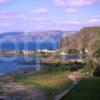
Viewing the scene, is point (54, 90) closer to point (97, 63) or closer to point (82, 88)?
point (82, 88)

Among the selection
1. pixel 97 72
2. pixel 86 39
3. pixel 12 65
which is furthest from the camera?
pixel 86 39

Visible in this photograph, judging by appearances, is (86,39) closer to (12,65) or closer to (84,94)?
(12,65)

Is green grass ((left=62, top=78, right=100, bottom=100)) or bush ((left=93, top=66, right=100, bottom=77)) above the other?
green grass ((left=62, top=78, right=100, bottom=100))

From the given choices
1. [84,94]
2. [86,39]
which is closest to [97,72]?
[84,94]

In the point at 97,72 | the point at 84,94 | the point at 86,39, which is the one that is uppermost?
the point at 86,39

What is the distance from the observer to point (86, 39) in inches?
6535

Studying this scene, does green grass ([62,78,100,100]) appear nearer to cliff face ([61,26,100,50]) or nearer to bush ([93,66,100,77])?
bush ([93,66,100,77])

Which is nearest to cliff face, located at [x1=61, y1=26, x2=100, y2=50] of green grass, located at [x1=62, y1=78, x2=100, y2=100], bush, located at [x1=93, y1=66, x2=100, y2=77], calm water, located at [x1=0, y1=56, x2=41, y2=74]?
calm water, located at [x1=0, y1=56, x2=41, y2=74]

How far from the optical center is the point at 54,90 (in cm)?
3966

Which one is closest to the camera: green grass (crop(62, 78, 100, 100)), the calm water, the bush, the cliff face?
green grass (crop(62, 78, 100, 100))

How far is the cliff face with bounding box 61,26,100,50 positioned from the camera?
520 feet

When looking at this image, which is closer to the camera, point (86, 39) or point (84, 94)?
point (84, 94)

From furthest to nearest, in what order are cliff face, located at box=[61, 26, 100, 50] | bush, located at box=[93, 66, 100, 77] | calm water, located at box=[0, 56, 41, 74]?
cliff face, located at box=[61, 26, 100, 50] → calm water, located at box=[0, 56, 41, 74] → bush, located at box=[93, 66, 100, 77]

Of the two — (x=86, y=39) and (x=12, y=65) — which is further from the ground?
(x=86, y=39)
